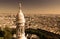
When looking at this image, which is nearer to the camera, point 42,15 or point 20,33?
point 20,33

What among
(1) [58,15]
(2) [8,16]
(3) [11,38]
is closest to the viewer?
(3) [11,38]

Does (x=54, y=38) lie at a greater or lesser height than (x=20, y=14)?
lesser

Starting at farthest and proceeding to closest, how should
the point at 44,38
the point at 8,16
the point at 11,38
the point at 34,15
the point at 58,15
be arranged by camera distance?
the point at 34,15 < the point at 8,16 < the point at 58,15 < the point at 44,38 < the point at 11,38

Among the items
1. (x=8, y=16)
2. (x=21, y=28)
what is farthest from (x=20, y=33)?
(x=8, y=16)

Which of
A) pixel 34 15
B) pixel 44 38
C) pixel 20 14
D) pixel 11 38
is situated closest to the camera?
pixel 20 14

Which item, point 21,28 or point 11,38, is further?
point 11,38

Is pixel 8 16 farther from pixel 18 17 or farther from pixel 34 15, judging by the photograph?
pixel 18 17

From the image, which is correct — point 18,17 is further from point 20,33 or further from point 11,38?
point 11,38

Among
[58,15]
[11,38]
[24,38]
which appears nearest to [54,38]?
[11,38]

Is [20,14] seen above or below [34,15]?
above
